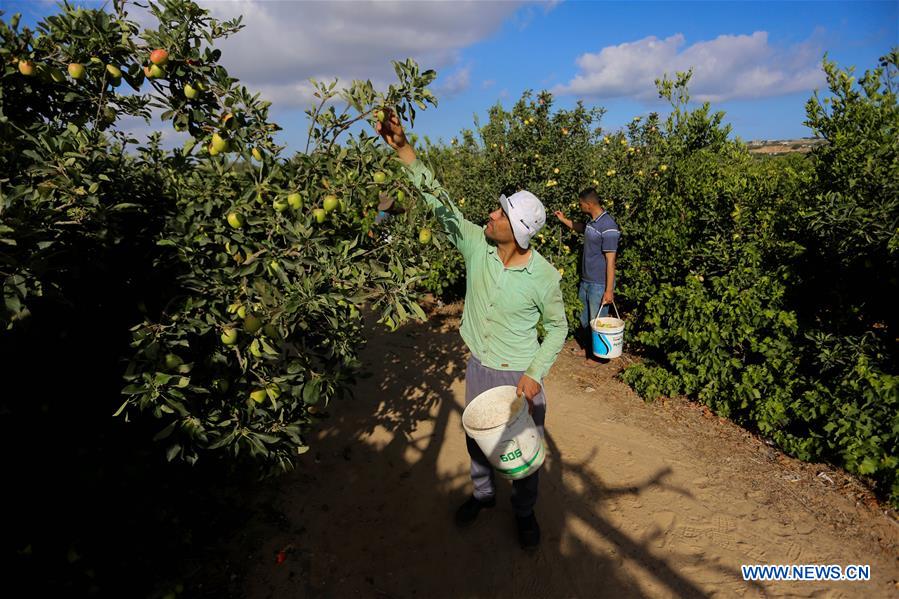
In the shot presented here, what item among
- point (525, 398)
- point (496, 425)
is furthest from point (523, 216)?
point (496, 425)

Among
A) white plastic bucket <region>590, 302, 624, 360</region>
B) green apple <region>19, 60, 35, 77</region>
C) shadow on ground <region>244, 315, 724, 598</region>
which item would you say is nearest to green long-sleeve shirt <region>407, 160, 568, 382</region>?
shadow on ground <region>244, 315, 724, 598</region>

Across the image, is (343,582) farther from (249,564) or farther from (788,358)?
(788,358)

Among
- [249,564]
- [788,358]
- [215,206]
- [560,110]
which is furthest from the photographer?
[560,110]

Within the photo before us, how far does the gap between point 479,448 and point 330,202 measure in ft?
6.13

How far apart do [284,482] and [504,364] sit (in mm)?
2155

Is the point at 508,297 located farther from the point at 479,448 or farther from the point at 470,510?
the point at 470,510

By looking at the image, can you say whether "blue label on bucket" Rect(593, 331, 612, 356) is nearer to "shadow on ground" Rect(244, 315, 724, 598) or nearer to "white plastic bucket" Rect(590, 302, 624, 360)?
"white plastic bucket" Rect(590, 302, 624, 360)

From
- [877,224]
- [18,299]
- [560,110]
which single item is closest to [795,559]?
[877,224]

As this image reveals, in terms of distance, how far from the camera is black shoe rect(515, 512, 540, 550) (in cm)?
313

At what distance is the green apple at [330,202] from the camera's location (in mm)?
1973

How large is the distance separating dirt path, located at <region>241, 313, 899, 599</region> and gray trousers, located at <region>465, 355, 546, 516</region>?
355 mm

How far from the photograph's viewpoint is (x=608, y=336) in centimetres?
535

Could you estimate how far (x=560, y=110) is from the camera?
6.54 metres

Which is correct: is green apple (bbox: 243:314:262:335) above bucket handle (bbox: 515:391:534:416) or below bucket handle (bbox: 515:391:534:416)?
above
